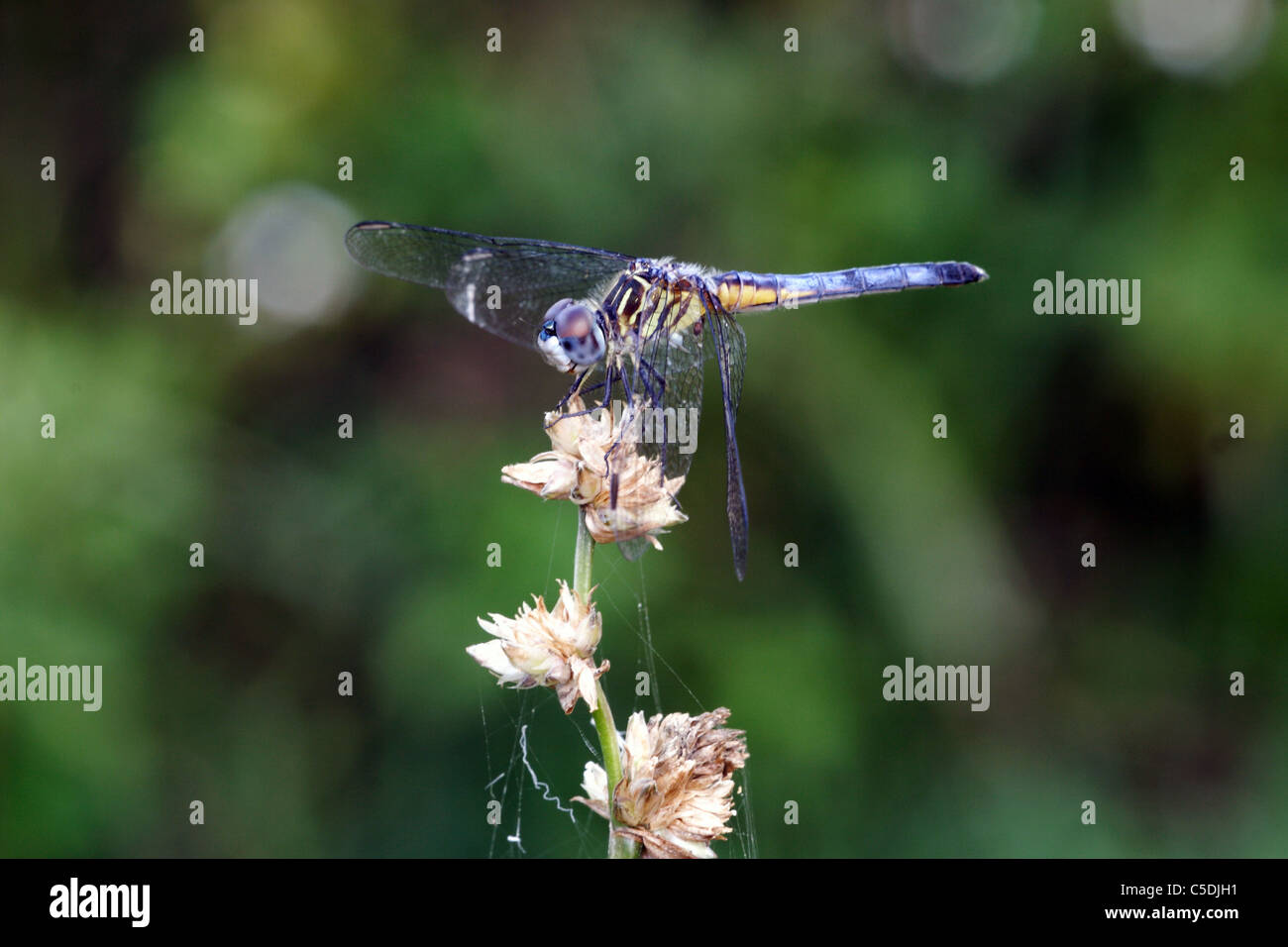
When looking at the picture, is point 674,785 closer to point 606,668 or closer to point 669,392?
point 606,668

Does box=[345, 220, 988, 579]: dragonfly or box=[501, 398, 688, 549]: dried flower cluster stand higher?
box=[345, 220, 988, 579]: dragonfly

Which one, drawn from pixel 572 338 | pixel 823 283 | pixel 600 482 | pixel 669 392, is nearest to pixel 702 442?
pixel 823 283

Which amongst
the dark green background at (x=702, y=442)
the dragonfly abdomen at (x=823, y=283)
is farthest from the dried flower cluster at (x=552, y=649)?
the dark green background at (x=702, y=442)

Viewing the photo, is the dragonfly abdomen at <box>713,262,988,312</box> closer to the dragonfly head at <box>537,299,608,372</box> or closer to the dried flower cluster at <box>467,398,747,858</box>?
the dragonfly head at <box>537,299,608,372</box>

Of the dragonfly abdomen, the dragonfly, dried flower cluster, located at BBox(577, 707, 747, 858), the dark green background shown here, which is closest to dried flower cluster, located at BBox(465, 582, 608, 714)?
dried flower cluster, located at BBox(577, 707, 747, 858)

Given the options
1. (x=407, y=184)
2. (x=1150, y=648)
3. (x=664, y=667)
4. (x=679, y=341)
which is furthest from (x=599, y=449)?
(x=1150, y=648)
